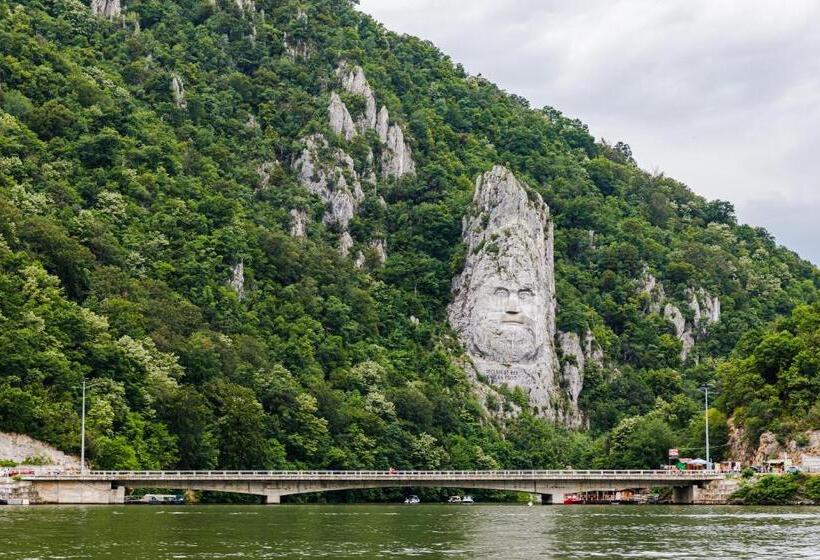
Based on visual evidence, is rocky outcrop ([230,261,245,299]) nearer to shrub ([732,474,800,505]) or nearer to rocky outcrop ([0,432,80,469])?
rocky outcrop ([0,432,80,469])

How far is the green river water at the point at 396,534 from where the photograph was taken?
70.1m

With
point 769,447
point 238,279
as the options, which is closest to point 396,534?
point 769,447

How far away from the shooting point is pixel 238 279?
186 metres

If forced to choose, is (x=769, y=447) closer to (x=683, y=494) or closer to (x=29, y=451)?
(x=683, y=494)

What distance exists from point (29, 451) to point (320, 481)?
26.3 meters

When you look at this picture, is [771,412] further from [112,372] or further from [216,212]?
[216,212]

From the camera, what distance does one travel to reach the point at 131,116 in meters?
199

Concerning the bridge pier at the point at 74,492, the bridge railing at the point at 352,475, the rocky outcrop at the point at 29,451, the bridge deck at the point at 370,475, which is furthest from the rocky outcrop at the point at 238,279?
the bridge pier at the point at 74,492

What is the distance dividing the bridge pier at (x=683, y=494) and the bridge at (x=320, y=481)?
0.09 m

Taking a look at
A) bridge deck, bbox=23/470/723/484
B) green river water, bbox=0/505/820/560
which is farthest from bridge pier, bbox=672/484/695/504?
green river water, bbox=0/505/820/560

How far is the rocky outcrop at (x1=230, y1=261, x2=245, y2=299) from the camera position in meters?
185

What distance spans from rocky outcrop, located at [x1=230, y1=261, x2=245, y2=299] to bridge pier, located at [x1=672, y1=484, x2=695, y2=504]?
65.0 m

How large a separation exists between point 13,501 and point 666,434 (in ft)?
247

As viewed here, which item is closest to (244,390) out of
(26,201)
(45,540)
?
(26,201)
